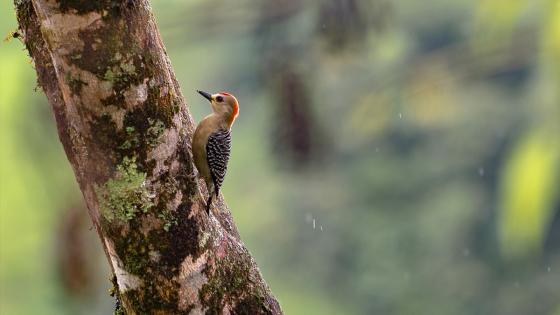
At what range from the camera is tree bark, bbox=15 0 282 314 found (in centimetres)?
377

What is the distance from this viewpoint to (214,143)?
4980 mm

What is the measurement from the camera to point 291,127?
5961 mm

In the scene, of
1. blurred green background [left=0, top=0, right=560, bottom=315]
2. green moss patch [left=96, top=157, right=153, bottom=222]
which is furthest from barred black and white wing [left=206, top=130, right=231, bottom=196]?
blurred green background [left=0, top=0, right=560, bottom=315]

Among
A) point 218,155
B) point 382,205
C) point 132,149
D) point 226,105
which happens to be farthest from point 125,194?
point 382,205

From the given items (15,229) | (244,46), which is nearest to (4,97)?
(15,229)

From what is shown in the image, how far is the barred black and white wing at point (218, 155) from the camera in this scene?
4.77 meters

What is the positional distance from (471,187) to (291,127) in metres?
16.5

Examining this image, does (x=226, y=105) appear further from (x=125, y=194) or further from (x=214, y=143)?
(x=125, y=194)

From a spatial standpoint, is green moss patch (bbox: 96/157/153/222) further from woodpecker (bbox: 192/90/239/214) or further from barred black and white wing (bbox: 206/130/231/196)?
barred black and white wing (bbox: 206/130/231/196)

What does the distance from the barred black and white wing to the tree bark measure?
528mm

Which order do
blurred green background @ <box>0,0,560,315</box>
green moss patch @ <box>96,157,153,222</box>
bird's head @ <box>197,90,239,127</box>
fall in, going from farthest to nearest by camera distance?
1. blurred green background @ <box>0,0,560,315</box>
2. bird's head @ <box>197,90,239,127</box>
3. green moss patch @ <box>96,157,153,222</box>

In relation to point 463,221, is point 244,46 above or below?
above

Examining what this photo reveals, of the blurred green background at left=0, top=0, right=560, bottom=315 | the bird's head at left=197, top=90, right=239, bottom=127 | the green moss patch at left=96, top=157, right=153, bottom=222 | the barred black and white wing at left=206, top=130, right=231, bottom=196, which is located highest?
the blurred green background at left=0, top=0, right=560, bottom=315

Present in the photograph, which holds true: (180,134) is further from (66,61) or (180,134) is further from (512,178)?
(512,178)
